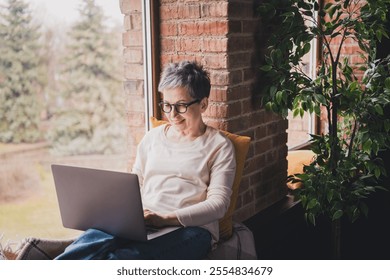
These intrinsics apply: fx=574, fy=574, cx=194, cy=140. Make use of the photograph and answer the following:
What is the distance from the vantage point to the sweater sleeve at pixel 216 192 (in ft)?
7.07

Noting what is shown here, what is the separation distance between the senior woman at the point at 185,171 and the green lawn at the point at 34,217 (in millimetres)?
385

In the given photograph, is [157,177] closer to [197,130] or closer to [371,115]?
[197,130]

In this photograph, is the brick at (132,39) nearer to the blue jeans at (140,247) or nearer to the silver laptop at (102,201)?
the silver laptop at (102,201)

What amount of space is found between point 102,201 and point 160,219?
0.24 meters

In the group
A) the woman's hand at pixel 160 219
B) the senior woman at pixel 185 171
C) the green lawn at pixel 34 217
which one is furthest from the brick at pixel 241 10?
the green lawn at pixel 34 217

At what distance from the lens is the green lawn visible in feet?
7.52

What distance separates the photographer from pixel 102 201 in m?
2.00

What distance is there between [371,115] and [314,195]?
48cm

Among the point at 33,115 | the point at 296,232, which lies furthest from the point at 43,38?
the point at 296,232

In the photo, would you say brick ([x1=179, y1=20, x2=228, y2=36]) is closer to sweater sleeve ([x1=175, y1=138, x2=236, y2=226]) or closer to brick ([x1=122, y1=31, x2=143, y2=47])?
brick ([x1=122, y1=31, x2=143, y2=47])

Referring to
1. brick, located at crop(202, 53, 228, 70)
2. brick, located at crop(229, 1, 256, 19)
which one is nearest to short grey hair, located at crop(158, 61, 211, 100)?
brick, located at crop(202, 53, 228, 70)

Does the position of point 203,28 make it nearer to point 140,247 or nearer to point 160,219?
point 160,219
